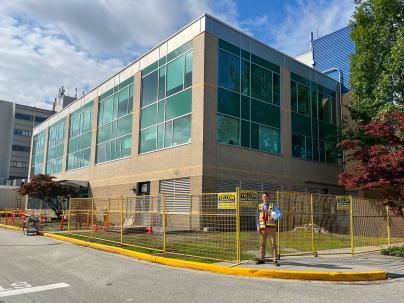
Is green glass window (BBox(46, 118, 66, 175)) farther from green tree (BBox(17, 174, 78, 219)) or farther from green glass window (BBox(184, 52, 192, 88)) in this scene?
green glass window (BBox(184, 52, 192, 88))

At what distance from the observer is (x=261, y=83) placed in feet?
89.5

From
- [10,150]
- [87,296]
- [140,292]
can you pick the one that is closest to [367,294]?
[140,292]

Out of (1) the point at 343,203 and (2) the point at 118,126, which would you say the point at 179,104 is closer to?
(2) the point at 118,126

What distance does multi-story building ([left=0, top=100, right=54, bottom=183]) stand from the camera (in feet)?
259

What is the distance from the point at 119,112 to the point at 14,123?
56033mm

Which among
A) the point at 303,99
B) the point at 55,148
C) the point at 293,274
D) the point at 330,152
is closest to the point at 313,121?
the point at 303,99

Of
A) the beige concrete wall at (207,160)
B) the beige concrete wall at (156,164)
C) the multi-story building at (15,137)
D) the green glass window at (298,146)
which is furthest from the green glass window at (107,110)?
the multi-story building at (15,137)

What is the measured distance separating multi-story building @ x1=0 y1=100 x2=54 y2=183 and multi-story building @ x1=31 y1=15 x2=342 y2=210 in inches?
1968

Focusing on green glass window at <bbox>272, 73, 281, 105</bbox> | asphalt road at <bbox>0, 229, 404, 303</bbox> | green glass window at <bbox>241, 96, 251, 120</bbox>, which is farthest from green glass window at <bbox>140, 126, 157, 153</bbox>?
asphalt road at <bbox>0, 229, 404, 303</bbox>

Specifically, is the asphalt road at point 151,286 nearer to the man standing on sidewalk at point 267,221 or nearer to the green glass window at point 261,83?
the man standing on sidewalk at point 267,221

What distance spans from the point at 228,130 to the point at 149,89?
7666mm

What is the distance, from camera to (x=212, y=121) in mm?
23453

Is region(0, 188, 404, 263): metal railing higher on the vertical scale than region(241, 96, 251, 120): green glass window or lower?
lower

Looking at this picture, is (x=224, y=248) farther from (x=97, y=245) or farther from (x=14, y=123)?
(x=14, y=123)
